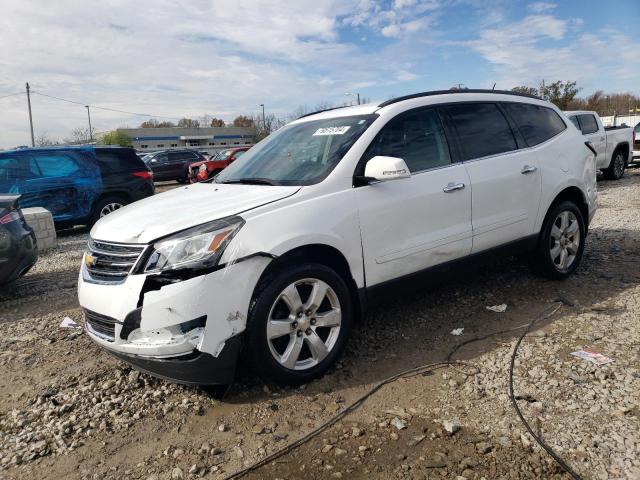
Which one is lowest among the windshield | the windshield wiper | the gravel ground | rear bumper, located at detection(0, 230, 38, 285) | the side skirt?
the gravel ground

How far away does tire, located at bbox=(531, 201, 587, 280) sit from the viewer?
4.71m

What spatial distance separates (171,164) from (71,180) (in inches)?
609

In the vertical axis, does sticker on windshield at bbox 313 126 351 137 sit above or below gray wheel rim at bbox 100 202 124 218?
above

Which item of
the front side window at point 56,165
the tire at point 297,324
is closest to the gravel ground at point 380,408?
the tire at point 297,324

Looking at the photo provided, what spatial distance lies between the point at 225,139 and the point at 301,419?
77.4 metres

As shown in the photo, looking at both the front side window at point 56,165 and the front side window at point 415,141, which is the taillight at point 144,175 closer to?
A: the front side window at point 56,165

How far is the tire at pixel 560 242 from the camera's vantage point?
4707 millimetres

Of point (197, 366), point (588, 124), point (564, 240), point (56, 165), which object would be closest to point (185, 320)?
point (197, 366)

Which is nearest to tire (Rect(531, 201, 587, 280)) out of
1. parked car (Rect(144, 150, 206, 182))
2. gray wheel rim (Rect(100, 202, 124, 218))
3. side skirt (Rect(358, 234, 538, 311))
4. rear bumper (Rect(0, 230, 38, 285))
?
side skirt (Rect(358, 234, 538, 311))

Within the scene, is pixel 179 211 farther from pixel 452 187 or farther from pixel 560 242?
pixel 560 242

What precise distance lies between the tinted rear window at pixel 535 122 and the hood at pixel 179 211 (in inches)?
103

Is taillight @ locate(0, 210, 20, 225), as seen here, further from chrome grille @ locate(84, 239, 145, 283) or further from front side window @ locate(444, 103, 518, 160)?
front side window @ locate(444, 103, 518, 160)

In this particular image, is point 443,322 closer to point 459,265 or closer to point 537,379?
point 459,265

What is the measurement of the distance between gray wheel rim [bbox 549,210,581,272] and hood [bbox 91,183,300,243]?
2979mm
